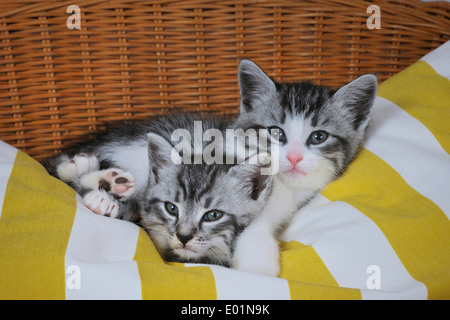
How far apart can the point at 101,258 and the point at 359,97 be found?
1.05 metres

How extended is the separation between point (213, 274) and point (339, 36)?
1.33 m

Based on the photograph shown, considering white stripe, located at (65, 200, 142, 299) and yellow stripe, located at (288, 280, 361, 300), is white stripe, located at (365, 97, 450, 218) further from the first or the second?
white stripe, located at (65, 200, 142, 299)

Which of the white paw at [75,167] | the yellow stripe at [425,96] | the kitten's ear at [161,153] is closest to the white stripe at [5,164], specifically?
the white paw at [75,167]

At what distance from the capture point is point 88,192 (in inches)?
56.2

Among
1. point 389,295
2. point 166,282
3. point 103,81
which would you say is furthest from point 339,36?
point 166,282

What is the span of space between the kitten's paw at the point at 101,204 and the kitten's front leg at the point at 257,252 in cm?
41

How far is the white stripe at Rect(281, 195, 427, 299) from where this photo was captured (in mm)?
1112

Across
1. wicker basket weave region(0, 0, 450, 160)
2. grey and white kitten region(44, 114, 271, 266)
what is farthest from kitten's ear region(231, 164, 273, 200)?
wicker basket weave region(0, 0, 450, 160)

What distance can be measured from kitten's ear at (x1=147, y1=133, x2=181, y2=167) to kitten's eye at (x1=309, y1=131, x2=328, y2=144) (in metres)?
0.48

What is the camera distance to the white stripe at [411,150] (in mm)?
1324

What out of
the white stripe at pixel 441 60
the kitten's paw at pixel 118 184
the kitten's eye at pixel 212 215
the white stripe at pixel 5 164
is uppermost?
the white stripe at pixel 441 60

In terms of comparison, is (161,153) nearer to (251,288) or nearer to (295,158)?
(295,158)

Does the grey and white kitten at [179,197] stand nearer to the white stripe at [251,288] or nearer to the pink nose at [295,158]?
the pink nose at [295,158]
